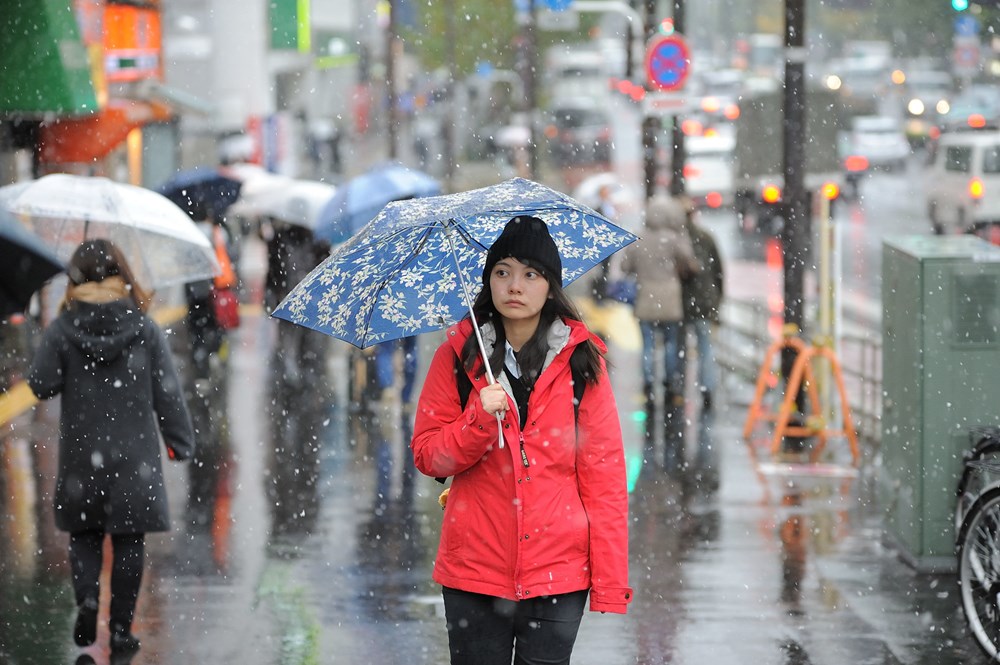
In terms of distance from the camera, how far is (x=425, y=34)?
56.2 metres

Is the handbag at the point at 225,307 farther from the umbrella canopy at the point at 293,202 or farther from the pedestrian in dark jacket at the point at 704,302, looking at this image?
the pedestrian in dark jacket at the point at 704,302

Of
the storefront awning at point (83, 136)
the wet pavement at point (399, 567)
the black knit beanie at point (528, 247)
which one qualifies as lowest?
the wet pavement at point (399, 567)

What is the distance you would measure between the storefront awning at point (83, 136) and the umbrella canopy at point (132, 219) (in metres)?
11.3

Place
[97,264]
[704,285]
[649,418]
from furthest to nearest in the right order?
[704,285] → [649,418] → [97,264]

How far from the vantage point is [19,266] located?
399 cm

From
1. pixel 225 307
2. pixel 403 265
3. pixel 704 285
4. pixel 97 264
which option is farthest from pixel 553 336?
pixel 225 307

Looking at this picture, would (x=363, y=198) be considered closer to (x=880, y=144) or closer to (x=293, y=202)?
(x=293, y=202)

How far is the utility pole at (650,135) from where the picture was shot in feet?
61.6

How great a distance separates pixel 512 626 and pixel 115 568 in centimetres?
265

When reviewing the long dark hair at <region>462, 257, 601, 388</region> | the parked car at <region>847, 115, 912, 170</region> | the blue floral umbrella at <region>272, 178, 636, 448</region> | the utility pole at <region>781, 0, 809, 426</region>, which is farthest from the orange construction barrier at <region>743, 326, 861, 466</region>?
the parked car at <region>847, 115, 912, 170</region>

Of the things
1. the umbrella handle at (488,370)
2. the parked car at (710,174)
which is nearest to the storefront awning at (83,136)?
the umbrella handle at (488,370)

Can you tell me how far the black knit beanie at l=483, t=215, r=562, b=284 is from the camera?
4.58 metres

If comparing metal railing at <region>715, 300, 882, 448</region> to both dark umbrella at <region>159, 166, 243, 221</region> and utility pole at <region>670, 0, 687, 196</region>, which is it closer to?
utility pole at <region>670, 0, 687, 196</region>

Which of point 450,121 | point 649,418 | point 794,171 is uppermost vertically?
point 450,121
